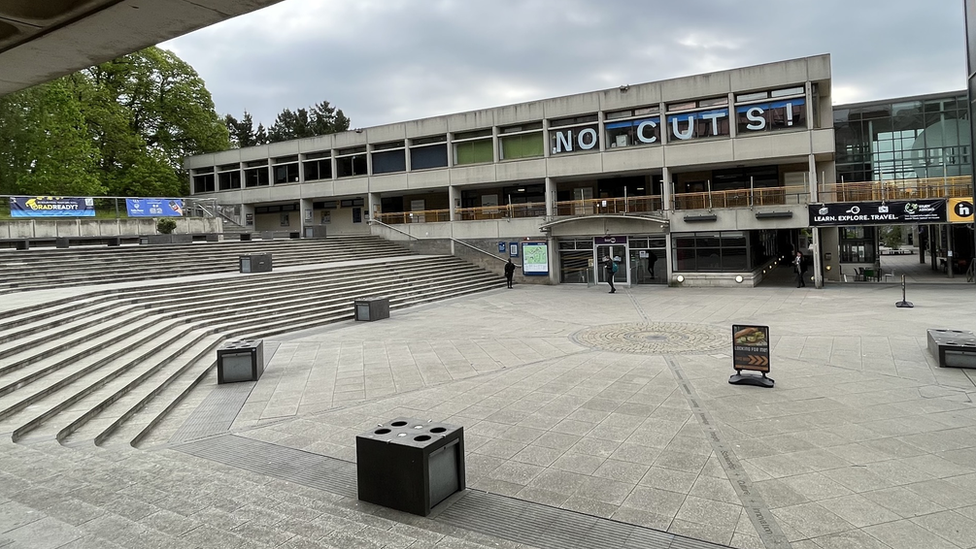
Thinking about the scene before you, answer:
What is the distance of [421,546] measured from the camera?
4.23m

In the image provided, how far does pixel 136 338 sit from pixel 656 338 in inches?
475

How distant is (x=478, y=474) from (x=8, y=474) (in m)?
4.63

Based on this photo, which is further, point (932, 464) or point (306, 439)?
point (306, 439)

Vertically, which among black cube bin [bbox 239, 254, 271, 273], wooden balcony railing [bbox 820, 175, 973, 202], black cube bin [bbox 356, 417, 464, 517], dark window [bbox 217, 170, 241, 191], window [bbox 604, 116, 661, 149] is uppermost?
dark window [bbox 217, 170, 241, 191]

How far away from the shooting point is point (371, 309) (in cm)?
1767

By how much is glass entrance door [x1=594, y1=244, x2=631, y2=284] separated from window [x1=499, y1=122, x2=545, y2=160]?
642 centimetres

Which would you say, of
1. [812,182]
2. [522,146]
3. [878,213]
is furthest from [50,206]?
[878,213]

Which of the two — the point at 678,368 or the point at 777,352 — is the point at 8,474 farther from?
the point at 777,352

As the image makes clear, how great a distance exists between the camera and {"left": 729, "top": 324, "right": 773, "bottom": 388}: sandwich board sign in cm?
899

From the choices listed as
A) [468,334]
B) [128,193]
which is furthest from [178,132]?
[468,334]

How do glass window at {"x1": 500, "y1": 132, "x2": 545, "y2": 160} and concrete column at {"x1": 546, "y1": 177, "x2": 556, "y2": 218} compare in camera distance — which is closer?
concrete column at {"x1": 546, "y1": 177, "x2": 556, "y2": 218}

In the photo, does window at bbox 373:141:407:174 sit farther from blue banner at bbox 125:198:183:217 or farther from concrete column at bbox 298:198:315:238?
blue banner at bbox 125:198:183:217

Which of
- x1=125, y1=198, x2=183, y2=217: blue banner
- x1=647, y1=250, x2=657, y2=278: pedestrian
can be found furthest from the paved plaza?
x1=125, y1=198, x2=183, y2=217: blue banner

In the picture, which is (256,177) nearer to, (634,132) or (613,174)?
(613,174)
